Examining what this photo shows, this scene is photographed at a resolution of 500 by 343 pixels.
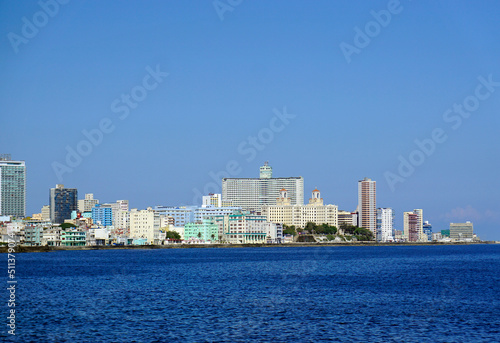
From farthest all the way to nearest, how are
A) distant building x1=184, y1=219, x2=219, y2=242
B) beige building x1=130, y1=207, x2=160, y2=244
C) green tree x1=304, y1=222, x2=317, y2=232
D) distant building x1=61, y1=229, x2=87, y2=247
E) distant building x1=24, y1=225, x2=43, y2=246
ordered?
green tree x1=304, y1=222, x2=317, y2=232
distant building x1=184, y1=219, x2=219, y2=242
beige building x1=130, y1=207, x2=160, y2=244
distant building x1=61, y1=229, x2=87, y2=247
distant building x1=24, y1=225, x2=43, y2=246

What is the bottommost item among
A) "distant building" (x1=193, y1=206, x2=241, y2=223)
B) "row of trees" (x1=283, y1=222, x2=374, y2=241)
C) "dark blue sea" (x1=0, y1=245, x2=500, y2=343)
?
"dark blue sea" (x1=0, y1=245, x2=500, y2=343)

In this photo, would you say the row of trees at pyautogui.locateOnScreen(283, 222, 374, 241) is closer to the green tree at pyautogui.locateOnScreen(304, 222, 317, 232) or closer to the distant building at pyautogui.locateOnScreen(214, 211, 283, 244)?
the green tree at pyautogui.locateOnScreen(304, 222, 317, 232)

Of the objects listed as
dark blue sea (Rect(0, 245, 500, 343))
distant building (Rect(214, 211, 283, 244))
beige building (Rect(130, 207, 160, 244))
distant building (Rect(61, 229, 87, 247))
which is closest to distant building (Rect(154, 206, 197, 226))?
distant building (Rect(214, 211, 283, 244))

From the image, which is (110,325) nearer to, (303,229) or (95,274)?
(95,274)

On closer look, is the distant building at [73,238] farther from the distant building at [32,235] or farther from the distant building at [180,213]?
the distant building at [180,213]

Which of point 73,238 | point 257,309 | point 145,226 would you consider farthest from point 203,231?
point 257,309

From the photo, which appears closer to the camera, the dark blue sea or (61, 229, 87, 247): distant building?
the dark blue sea

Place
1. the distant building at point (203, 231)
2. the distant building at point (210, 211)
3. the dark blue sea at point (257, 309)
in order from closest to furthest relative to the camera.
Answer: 1. the dark blue sea at point (257, 309)
2. the distant building at point (203, 231)
3. the distant building at point (210, 211)

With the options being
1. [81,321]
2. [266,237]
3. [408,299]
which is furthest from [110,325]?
[266,237]

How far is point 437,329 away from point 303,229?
16441 centimetres

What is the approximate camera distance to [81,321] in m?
26.7

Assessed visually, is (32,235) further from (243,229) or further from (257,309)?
(257,309)

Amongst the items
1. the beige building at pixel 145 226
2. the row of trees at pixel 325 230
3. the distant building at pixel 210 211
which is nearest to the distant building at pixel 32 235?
the beige building at pixel 145 226

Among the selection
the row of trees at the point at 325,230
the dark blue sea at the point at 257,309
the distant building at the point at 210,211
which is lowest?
the dark blue sea at the point at 257,309
